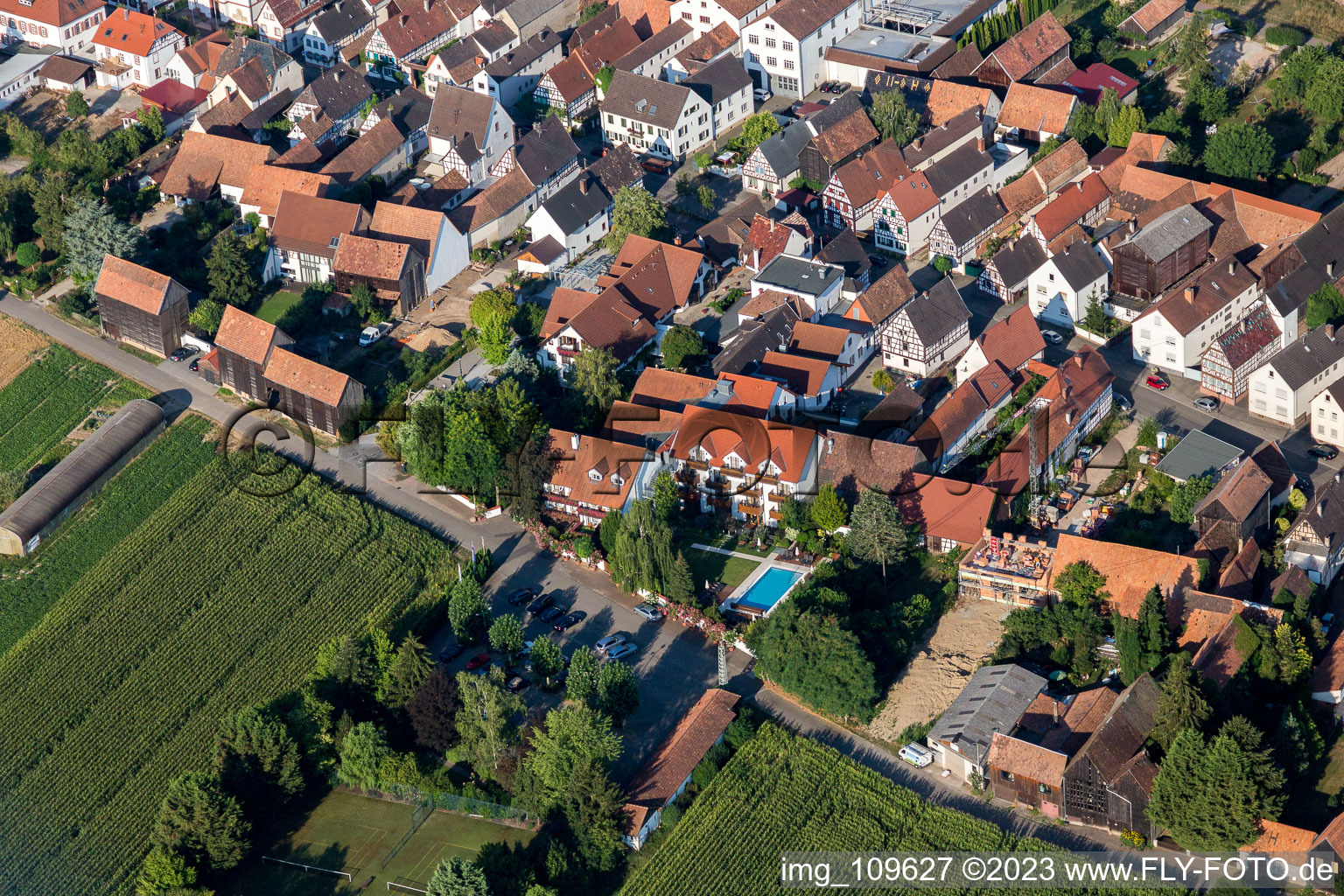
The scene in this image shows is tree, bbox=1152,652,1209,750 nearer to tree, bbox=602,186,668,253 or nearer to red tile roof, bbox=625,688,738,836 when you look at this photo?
red tile roof, bbox=625,688,738,836

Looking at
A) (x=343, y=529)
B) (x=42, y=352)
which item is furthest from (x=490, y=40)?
(x=343, y=529)

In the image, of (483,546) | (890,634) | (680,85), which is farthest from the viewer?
(680,85)

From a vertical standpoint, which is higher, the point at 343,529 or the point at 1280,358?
the point at 1280,358

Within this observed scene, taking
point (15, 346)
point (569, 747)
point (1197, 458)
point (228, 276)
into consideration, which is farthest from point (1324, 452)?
point (15, 346)

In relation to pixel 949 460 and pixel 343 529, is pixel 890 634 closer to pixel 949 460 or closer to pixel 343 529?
pixel 949 460

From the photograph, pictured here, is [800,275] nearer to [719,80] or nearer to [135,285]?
[719,80]

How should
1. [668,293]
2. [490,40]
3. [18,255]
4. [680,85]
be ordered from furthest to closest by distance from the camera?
1. [490,40]
2. [680,85]
3. [18,255]
4. [668,293]

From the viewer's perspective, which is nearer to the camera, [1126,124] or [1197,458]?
[1197,458]
